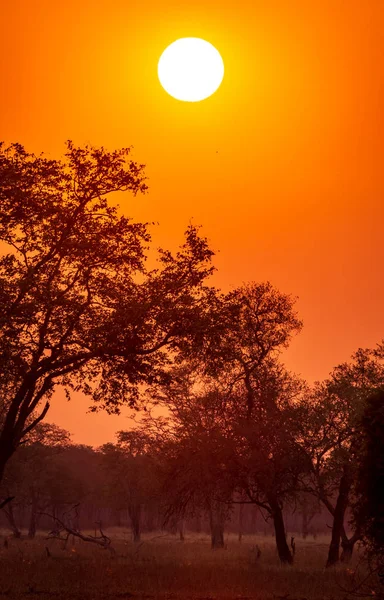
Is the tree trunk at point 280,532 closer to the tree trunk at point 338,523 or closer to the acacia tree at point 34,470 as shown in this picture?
the tree trunk at point 338,523

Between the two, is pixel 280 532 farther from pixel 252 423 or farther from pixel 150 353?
pixel 150 353

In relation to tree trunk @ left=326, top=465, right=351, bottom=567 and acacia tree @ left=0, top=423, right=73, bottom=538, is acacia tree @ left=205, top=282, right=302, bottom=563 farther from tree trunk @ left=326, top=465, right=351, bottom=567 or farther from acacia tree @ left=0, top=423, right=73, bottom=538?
acacia tree @ left=0, top=423, right=73, bottom=538

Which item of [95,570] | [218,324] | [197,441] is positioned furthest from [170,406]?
[218,324]

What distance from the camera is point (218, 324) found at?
24.8 meters

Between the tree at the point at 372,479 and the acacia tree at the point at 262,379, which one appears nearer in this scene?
the tree at the point at 372,479

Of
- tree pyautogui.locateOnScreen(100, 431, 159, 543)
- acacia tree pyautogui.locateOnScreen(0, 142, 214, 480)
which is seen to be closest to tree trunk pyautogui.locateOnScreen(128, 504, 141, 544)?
tree pyautogui.locateOnScreen(100, 431, 159, 543)

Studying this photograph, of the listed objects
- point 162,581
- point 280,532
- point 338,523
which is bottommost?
point 162,581

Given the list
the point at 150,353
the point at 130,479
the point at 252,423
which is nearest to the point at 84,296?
the point at 150,353

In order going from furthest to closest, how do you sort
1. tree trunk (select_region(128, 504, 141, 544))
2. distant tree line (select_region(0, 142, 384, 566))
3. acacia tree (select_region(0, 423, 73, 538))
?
tree trunk (select_region(128, 504, 141, 544)), acacia tree (select_region(0, 423, 73, 538)), distant tree line (select_region(0, 142, 384, 566))

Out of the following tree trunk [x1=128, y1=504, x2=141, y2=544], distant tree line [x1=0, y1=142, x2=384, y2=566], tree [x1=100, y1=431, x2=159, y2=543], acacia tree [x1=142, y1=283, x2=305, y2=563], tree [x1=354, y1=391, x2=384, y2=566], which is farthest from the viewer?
tree trunk [x1=128, y1=504, x2=141, y2=544]

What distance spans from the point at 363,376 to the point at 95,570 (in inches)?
826

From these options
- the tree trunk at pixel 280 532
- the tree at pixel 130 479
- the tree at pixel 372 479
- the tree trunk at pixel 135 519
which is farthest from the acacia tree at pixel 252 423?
the tree trunk at pixel 135 519

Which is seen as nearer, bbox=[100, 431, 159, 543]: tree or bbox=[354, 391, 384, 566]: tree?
bbox=[354, 391, 384, 566]: tree

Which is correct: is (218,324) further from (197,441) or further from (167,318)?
(197,441)
